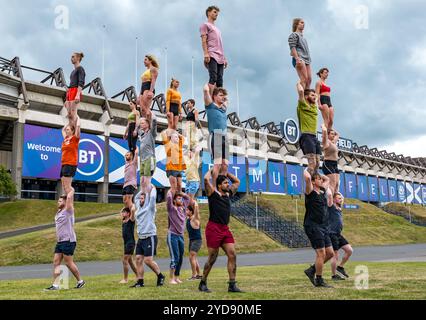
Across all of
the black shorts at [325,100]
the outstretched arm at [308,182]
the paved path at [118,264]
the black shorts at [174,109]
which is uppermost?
the black shorts at [325,100]

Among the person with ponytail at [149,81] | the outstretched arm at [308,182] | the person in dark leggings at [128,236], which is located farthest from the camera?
the person in dark leggings at [128,236]

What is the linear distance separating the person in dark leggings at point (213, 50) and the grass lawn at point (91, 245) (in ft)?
57.8

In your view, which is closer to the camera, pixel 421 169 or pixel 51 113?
pixel 51 113

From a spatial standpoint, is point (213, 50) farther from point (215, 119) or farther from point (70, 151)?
point (70, 151)

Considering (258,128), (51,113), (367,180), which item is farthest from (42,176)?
(367,180)

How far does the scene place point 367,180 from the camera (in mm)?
89062

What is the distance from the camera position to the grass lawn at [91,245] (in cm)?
2250

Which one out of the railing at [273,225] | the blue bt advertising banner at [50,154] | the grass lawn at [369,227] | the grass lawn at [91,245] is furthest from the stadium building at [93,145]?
the grass lawn at [91,245]

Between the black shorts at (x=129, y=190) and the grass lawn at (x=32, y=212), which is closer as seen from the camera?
the black shorts at (x=129, y=190)

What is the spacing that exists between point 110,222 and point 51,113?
2065cm

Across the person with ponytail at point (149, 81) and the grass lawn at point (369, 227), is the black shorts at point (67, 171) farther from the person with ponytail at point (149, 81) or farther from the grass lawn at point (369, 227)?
the grass lawn at point (369, 227)

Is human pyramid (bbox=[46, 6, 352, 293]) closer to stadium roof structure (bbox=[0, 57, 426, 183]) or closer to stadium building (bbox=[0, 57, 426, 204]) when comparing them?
stadium roof structure (bbox=[0, 57, 426, 183])

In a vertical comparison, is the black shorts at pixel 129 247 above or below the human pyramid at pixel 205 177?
below

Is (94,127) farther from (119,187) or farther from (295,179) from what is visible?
(295,179)
